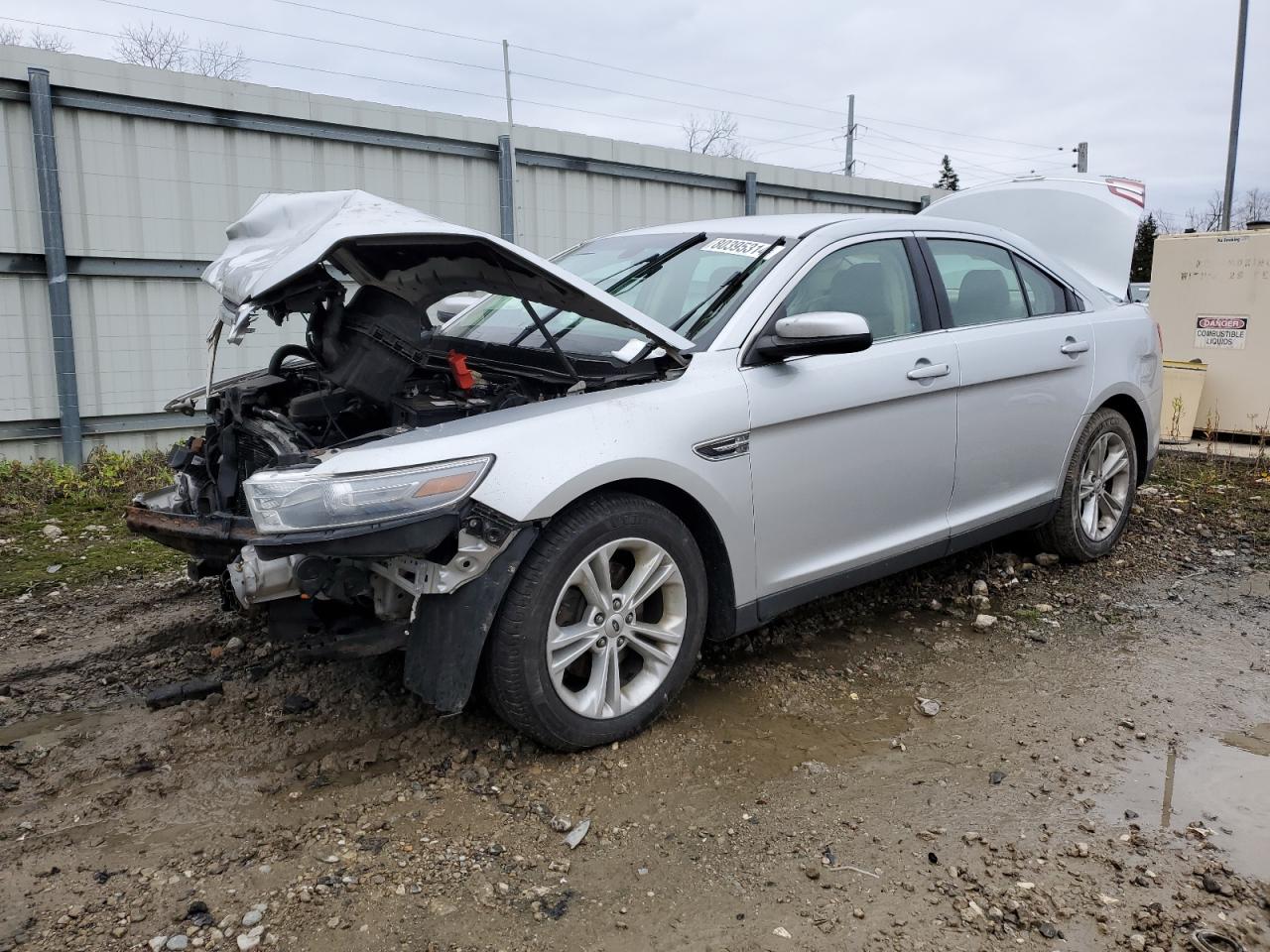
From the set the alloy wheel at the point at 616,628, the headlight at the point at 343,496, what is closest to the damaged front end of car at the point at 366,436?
the headlight at the point at 343,496

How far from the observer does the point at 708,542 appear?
10.8 feet

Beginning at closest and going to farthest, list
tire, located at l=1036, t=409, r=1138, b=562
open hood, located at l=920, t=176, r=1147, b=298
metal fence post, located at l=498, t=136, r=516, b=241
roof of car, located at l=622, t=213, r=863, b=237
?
1. roof of car, located at l=622, t=213, r=863, b=237
2. tire, located at l=1036, t=409, r=1138, b=562
3. open hood, located at l=920, t=176, r=1147, b=298
4. metal fence post, located at l=498, t=136, r=516, b=241

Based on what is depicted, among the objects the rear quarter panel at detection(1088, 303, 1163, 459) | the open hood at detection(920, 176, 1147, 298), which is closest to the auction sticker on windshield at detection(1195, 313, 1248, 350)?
the open hood at detection(920, 176, 1147, 298)

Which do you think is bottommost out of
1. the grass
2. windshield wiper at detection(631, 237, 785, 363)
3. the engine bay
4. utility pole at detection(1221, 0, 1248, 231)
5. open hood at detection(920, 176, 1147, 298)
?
the grass

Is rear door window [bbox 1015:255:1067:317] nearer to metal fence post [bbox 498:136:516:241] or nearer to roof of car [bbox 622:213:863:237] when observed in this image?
roof of car [bbox 622:213:863:237]

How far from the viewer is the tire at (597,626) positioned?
2.82 meters

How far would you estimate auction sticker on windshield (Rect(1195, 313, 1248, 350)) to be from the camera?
8.09m

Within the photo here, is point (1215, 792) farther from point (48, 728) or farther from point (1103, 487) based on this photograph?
point (48, 728)

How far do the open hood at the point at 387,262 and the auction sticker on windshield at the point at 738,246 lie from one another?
686 millimetres

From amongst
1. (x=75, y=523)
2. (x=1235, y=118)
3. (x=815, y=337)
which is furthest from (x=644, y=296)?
(x=1235, y=118)

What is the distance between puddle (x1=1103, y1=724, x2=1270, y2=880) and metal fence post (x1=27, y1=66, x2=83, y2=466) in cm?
677

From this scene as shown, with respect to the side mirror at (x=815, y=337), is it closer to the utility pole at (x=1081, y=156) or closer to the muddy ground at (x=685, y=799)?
the muddy ground at (x=685, y=799)

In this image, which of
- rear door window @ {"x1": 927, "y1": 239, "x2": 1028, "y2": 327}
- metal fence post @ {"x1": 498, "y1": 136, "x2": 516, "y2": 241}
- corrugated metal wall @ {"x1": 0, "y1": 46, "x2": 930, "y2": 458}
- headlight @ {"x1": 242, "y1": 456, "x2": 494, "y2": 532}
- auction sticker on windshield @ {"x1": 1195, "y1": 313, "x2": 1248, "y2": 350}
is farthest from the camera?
metal fence post @ {"x1": 498, "y1": 136, "x2": 516, "y2": 241}

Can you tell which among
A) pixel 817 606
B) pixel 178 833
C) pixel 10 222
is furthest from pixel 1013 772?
pixel 10 222
